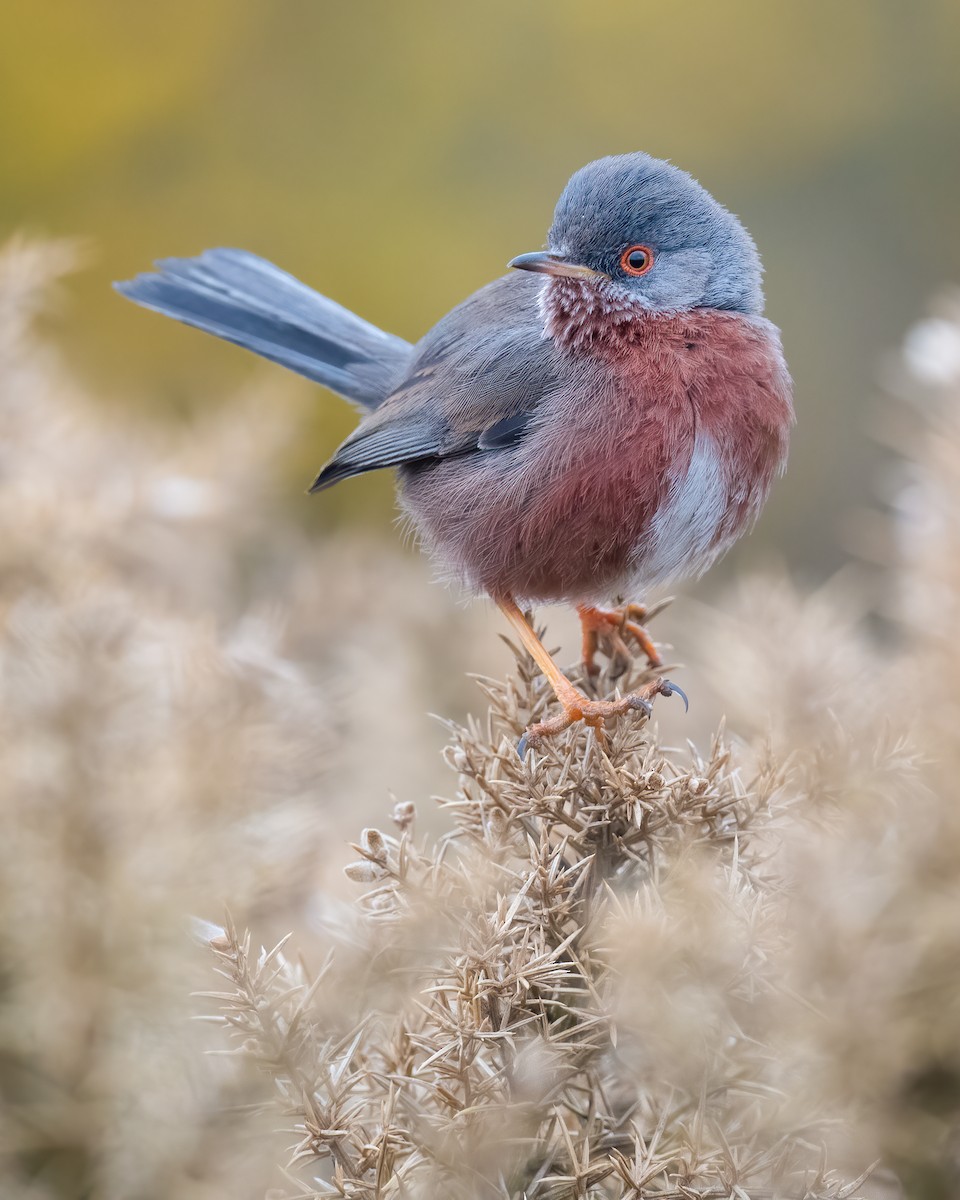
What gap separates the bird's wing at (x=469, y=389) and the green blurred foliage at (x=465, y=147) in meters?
2.03

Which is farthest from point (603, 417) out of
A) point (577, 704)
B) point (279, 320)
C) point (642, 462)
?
point (279, 320)

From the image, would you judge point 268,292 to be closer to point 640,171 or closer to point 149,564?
point 149,564

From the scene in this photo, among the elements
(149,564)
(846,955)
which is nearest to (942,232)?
(149,564)

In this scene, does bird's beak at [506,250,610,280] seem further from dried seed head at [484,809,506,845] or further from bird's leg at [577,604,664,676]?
dried seed head at [484,809,506,845]

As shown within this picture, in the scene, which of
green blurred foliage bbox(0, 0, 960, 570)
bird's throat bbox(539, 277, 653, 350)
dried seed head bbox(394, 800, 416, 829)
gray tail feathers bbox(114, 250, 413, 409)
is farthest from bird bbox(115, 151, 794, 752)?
green blurred foliage bbox(0, 0, 960, 570)

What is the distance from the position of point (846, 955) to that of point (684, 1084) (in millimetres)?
197

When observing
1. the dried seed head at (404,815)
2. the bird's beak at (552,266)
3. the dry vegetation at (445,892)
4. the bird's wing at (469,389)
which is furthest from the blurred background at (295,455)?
the bird's beak at (552,266)

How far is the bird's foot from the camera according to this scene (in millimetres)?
1519

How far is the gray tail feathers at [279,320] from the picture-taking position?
2914mm

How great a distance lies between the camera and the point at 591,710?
5.34 ft

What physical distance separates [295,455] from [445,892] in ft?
6.64

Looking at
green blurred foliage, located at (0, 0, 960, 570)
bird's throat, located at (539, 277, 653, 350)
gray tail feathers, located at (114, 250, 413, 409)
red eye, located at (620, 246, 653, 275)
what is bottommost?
gray tail feathers, located at (114, 250, 413, 409)

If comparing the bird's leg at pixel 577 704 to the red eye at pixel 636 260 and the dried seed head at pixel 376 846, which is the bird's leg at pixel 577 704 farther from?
the red eye at pixel 636 260

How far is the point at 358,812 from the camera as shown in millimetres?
2457
